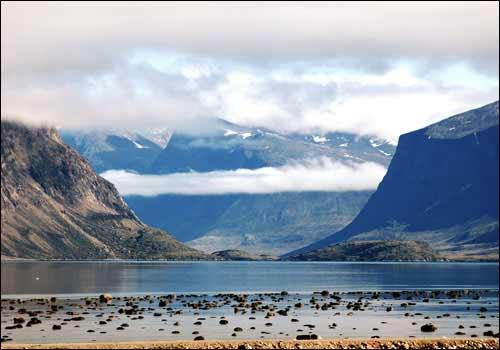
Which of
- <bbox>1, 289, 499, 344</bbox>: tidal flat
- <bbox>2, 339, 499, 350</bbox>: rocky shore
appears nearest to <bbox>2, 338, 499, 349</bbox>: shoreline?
<bbox>2, 339, 499, 350</bbox>: rocky shore

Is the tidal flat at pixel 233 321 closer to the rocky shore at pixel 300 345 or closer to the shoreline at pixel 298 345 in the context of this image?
the shoreline at pixel 298 345

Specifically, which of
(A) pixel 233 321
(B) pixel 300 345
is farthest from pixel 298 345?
(A) pixel 233 321

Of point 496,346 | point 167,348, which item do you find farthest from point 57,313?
point 496,346

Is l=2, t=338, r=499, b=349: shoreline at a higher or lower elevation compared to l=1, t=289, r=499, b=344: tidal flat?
higher

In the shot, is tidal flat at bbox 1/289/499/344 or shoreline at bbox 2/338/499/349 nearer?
shoreline at bbox 2/338/499/349

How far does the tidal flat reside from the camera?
124562mm

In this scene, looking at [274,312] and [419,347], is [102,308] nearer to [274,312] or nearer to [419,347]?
[274,312]

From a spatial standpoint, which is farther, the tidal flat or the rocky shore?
the tidal flat

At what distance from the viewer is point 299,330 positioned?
133 metres

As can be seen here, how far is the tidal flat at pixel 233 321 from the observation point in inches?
4904

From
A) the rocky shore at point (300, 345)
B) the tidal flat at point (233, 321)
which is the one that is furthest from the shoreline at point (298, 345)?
the tidal flat at point (233, 321)

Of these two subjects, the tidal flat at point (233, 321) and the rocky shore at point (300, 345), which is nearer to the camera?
the rocky shore at point (300, 345)

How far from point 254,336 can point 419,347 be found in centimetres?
3333

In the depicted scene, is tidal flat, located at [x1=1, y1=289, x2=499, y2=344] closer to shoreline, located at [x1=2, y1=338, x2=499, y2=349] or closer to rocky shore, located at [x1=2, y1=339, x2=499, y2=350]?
shoreline, located at [x1=2, y1=338, x2=499, y2=349]
